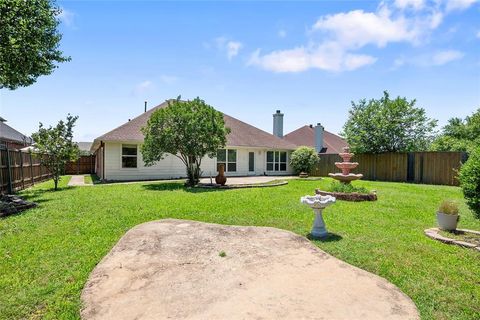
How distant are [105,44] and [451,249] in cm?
1224

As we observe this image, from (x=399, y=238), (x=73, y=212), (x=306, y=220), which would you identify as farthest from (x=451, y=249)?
(x=73, y=212)

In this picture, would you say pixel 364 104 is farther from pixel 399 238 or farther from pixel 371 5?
pixel 399 238

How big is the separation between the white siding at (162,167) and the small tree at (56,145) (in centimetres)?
366

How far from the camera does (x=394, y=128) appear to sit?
892 inches

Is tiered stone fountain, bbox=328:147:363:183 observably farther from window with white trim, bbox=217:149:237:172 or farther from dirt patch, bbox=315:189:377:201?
window with white trim, bbox=217:149:237:172

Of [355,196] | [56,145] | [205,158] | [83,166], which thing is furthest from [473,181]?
[83,166]

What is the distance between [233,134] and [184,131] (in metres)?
9.77

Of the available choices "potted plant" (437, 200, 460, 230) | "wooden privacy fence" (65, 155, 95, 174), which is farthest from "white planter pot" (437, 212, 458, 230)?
"wooden privacy fence" (65, 155, 95, 174)

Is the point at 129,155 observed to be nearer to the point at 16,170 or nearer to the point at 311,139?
the point at 16,170

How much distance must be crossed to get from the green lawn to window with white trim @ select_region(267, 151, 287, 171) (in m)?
14.8

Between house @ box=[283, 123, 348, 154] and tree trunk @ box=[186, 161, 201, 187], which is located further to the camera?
house @ box=[283, 123, 348, 154]

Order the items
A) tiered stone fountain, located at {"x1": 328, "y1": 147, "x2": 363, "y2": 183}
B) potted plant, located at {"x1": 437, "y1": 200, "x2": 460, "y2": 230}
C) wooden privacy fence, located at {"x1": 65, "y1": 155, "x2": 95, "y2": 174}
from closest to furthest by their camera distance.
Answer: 1. potted plant, located at {"x1": 437, "y1": 200, "x2": 460, "y2": 230}
2. tiered stone fountain, located at {"x1": 328, "y1": 147, "x2": 363, "y2": 183}
3. wooden privacy fence, located at {"x1": 65, "y1": 155, "x2": 95, "y2": 174}

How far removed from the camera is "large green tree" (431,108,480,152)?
2661cm

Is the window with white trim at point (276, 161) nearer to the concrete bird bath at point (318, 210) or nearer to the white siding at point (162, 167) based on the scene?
the white siding at point (162, 167)
